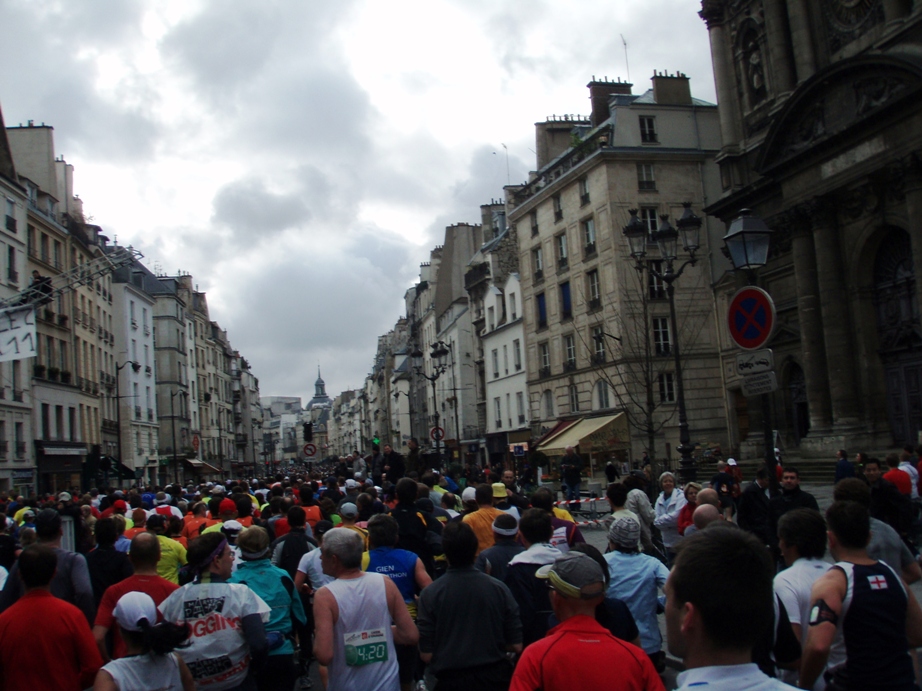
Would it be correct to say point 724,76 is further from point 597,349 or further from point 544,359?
point 544,359

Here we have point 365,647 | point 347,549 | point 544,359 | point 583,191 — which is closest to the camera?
point 365,647

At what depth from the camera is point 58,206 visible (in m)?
44.2

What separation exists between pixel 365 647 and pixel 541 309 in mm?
41729

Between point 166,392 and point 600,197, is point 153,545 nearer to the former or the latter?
point 600,197

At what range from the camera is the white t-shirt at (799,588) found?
4.49m

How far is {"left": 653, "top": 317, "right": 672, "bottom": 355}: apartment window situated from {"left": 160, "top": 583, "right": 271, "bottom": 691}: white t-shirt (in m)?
35.2

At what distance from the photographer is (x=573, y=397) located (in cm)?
4319

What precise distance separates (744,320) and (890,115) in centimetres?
1952

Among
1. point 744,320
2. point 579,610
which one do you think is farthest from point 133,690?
point 744,320

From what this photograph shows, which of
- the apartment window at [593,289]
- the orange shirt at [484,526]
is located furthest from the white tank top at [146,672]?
the apartment window at [593,289]

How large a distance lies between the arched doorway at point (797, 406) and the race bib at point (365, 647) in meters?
29.5

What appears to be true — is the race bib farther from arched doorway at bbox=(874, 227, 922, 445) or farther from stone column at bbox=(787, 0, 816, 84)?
stone column at bbox=(787, 0, 816, 84)

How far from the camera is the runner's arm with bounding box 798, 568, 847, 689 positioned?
3922 millimetres

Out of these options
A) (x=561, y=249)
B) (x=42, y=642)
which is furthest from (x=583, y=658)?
(x=561, y=249)
